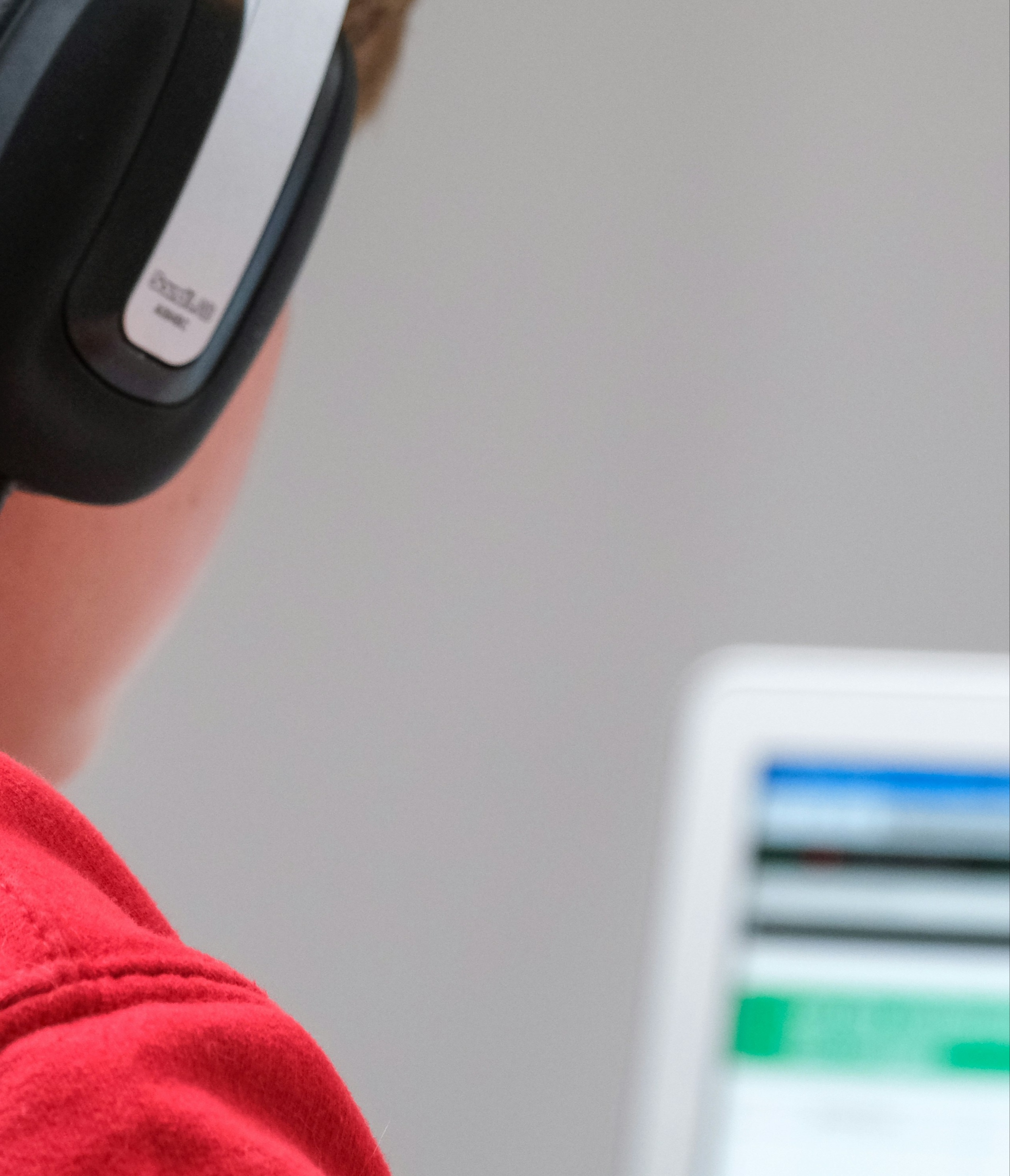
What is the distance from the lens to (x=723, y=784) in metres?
0.50

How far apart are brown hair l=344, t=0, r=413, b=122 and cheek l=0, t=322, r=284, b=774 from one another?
0.15 m

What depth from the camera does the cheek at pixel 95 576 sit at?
1.26ft

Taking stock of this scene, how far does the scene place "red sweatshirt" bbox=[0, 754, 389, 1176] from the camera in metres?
0.19

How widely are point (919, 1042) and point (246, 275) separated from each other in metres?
0.31

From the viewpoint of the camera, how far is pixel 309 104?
1.18 feet

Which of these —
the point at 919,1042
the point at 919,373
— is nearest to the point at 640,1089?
the point at 919,1042

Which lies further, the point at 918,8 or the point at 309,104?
the point at 918,8

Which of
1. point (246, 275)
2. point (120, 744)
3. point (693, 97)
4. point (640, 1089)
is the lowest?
point (640, 1089)

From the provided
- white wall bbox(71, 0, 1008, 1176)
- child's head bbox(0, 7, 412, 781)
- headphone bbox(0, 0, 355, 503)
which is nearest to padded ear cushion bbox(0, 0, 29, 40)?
headphone bbox(0, 0, 355, 503)

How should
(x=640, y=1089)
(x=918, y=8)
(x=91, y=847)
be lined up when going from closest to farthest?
(x=91, y=847) < (x=640, y=1089) < (x=918, y=8)

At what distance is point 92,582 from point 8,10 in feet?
0.53

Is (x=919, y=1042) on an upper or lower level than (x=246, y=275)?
lower

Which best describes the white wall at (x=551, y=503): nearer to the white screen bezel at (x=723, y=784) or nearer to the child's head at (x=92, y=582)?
A: the white screen bezel at (x=723, y=784)

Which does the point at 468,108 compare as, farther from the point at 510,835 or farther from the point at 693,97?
the point at 510,835
